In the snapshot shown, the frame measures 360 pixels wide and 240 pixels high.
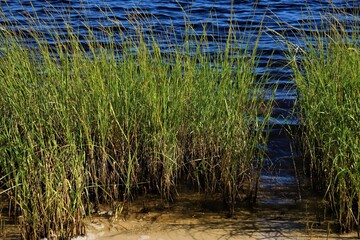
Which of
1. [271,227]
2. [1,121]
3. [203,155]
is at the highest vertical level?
[1,121]

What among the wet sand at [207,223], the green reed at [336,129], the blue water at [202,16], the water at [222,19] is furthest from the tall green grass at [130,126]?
the blue water at [202,16]

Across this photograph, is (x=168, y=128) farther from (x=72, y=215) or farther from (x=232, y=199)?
(x=72, y=215)

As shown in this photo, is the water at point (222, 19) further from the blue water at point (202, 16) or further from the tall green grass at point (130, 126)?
the tall green grass at point (130, 126)

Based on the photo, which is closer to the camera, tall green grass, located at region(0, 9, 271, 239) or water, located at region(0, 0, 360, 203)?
tall green grass, located at region(0, 9, 271, 239)

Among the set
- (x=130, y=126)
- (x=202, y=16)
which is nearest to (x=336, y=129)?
(x=130, y=126)

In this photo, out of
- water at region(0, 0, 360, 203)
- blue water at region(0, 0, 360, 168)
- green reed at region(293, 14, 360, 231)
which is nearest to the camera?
green reed at region(293, 14, 360, 231)

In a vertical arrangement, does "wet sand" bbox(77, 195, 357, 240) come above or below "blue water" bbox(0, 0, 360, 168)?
below

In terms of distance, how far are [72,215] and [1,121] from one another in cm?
104

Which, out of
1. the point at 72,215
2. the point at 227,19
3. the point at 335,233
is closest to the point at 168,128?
the point at 72,215

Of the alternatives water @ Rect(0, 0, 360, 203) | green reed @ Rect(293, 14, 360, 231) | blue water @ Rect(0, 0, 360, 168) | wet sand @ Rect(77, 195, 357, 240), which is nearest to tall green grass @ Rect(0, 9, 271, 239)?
wet sand @ Rect(77, 195, 357, 240)

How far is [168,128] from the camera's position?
4.90 meters

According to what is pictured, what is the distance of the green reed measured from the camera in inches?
169

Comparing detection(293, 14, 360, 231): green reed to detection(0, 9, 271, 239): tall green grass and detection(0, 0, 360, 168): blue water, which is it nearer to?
detection(0, 9, 271, 239): tall green grass

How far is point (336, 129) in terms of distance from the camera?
4.46m
